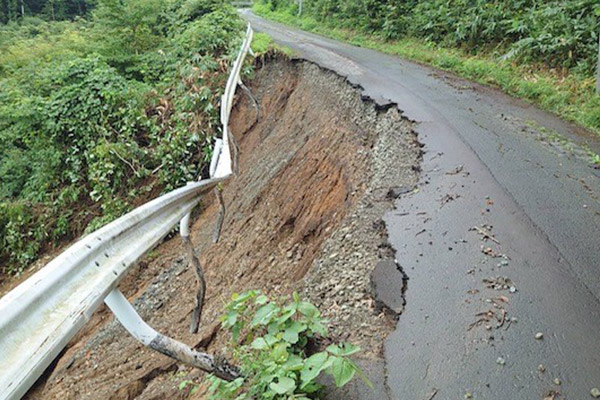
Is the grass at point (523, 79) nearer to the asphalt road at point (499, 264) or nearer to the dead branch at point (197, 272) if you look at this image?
the asphalt road at point (499, 264)

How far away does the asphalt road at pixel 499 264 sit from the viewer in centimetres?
287

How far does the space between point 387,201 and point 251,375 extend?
2895mm

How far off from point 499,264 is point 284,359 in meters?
2.22

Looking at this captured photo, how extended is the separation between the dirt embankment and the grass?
122 inches

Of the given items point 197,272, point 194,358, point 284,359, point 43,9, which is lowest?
point 43,9

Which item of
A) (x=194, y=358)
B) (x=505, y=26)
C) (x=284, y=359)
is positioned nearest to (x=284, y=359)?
(x=284, y=359)

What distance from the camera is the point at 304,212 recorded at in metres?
6.62

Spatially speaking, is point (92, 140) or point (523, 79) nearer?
point (523, 79)

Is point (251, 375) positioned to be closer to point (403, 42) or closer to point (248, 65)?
point (248, 65)

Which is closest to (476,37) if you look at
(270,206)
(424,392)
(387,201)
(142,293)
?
(270,206)

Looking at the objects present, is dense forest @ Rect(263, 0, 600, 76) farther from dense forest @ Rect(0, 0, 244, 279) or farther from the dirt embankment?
dense forest @ Rect(0, 0, 244, 279)

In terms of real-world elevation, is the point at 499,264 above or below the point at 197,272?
above

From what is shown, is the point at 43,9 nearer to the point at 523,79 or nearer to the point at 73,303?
the point at 523,79

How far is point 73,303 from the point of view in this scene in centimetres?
214
